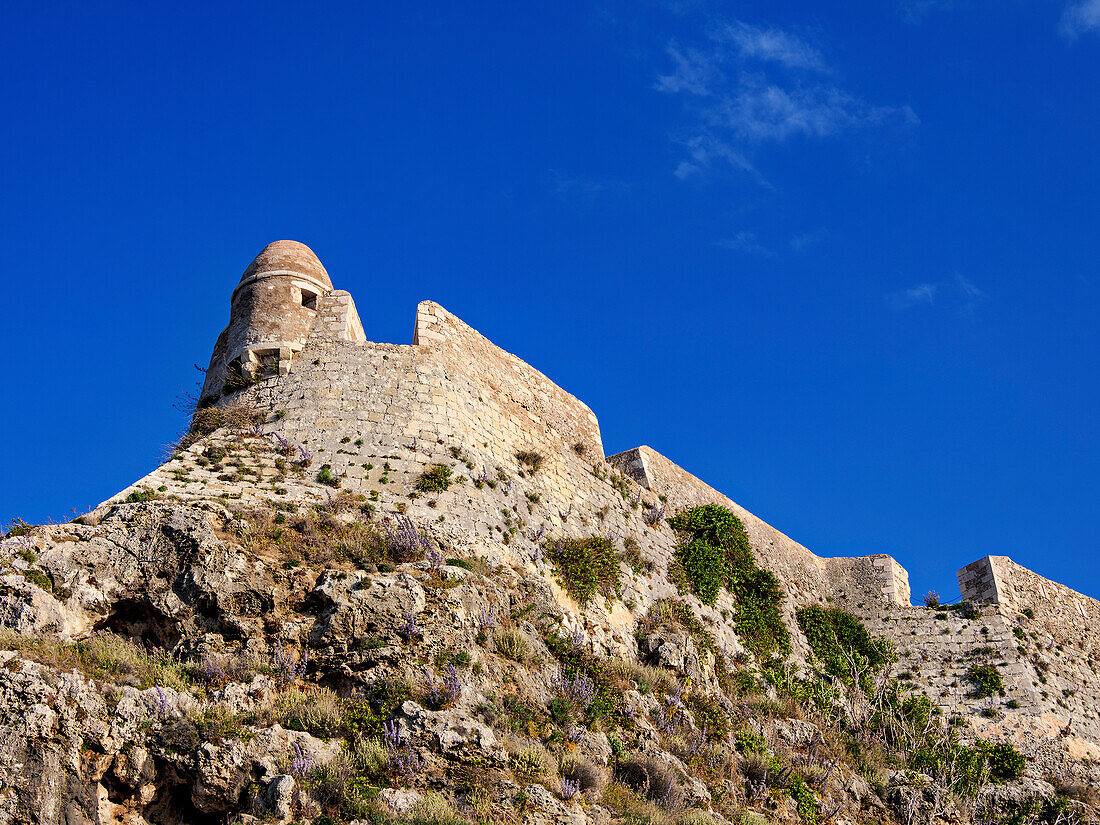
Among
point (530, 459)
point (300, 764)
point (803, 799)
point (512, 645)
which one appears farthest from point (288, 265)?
point (803, 799)

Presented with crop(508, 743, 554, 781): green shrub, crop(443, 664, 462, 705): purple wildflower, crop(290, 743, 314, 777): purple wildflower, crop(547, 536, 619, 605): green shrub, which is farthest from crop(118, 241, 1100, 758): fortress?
crop(290, 743, 314, 777): purple wildflower

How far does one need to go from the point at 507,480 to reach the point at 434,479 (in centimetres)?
196

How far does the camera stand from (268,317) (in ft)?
57.8

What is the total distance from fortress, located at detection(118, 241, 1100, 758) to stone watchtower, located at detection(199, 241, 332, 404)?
0.12 ft

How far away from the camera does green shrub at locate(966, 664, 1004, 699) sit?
2049cm

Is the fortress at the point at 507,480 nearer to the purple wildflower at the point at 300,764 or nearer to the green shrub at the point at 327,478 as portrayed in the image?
the green shrub at the point at 327,478

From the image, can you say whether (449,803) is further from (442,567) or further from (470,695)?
(442,567)

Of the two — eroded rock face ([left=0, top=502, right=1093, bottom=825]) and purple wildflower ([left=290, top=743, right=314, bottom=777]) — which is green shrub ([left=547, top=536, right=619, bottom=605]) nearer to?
eroded rock face ([left=0, top=502, right=1093, bottom=825])

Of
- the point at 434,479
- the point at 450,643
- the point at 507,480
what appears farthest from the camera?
the point at 507,480

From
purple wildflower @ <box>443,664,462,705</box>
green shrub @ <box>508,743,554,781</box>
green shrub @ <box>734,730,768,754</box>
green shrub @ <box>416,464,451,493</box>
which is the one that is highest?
green shrub @ <box>416,464,451,493</box>

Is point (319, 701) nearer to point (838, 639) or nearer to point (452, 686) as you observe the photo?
point (452, 686)

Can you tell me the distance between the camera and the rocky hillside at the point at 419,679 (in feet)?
28.9

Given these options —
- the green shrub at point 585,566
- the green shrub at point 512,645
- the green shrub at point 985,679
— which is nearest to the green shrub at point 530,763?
the green shrub at point 512,645

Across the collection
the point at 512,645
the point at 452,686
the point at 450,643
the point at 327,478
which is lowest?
the point at 452,686
